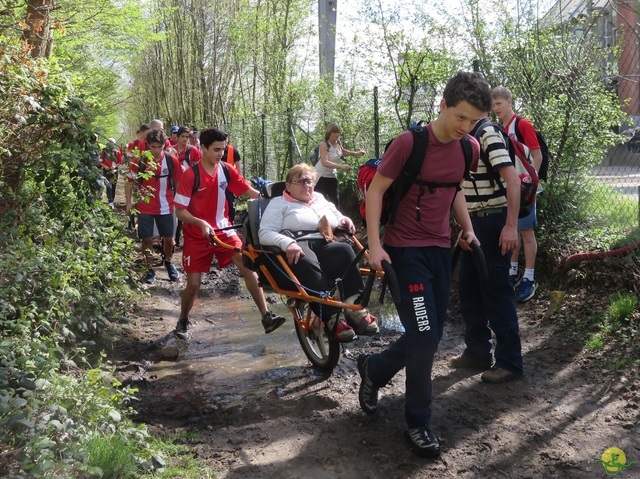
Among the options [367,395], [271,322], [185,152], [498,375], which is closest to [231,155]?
[185,152]

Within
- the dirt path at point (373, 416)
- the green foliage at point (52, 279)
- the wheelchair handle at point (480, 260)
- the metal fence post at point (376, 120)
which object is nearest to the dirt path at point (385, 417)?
the dirt path at point (373, 416)

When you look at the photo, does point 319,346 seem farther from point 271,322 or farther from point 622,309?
point 622,309

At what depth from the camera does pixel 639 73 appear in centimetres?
750

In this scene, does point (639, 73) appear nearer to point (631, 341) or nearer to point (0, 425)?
point (631, 341)

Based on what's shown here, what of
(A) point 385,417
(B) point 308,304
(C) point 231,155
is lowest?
(A) point 385,417

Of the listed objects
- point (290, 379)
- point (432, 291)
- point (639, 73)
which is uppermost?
point (639, 73)

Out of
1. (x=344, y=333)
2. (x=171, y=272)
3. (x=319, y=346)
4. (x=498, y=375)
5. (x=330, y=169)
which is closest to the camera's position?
(x=344, y=333)

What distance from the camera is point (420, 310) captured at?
3.96 metres

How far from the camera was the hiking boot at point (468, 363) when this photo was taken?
5457 millimetres

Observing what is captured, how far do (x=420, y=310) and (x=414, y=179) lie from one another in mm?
764

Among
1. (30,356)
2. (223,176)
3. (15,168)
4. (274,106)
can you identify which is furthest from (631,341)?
(274,106)

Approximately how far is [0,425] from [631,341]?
472cm

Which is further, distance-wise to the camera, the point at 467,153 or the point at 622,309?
the point at 622,309

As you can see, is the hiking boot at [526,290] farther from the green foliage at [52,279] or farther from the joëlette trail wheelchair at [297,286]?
the green foliage at [52,279]
